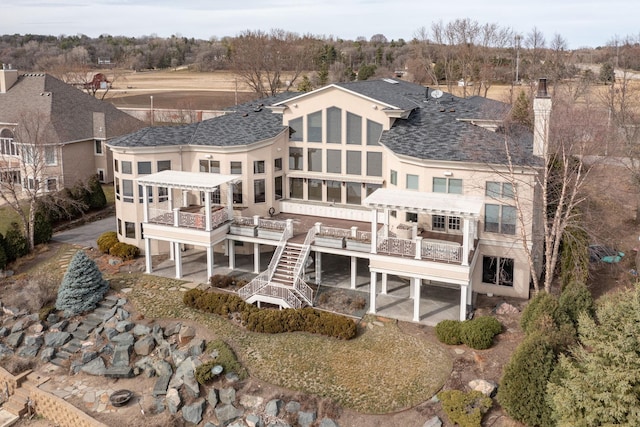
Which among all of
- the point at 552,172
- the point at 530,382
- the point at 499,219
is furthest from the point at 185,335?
the point at 552,172

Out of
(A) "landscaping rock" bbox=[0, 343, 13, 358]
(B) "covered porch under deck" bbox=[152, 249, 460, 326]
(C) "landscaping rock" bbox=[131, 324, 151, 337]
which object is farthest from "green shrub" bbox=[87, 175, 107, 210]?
(C) "landscaping rock" bbox=[131, 324, 151, 337]

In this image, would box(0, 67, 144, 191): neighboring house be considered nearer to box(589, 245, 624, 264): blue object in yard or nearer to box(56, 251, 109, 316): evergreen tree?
box(56, 251, 109, 316): evergreen tree

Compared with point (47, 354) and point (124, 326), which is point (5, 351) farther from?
point (124, 326)

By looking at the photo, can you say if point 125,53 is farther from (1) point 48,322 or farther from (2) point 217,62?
(1) point 48,322

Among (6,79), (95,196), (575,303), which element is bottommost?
(575,303)

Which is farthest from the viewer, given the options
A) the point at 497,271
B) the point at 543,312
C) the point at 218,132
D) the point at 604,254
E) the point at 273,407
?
the point at 218,132

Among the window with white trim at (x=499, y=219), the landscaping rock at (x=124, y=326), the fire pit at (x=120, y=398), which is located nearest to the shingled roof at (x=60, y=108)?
the landscaping rock at (x=124, y=326)
